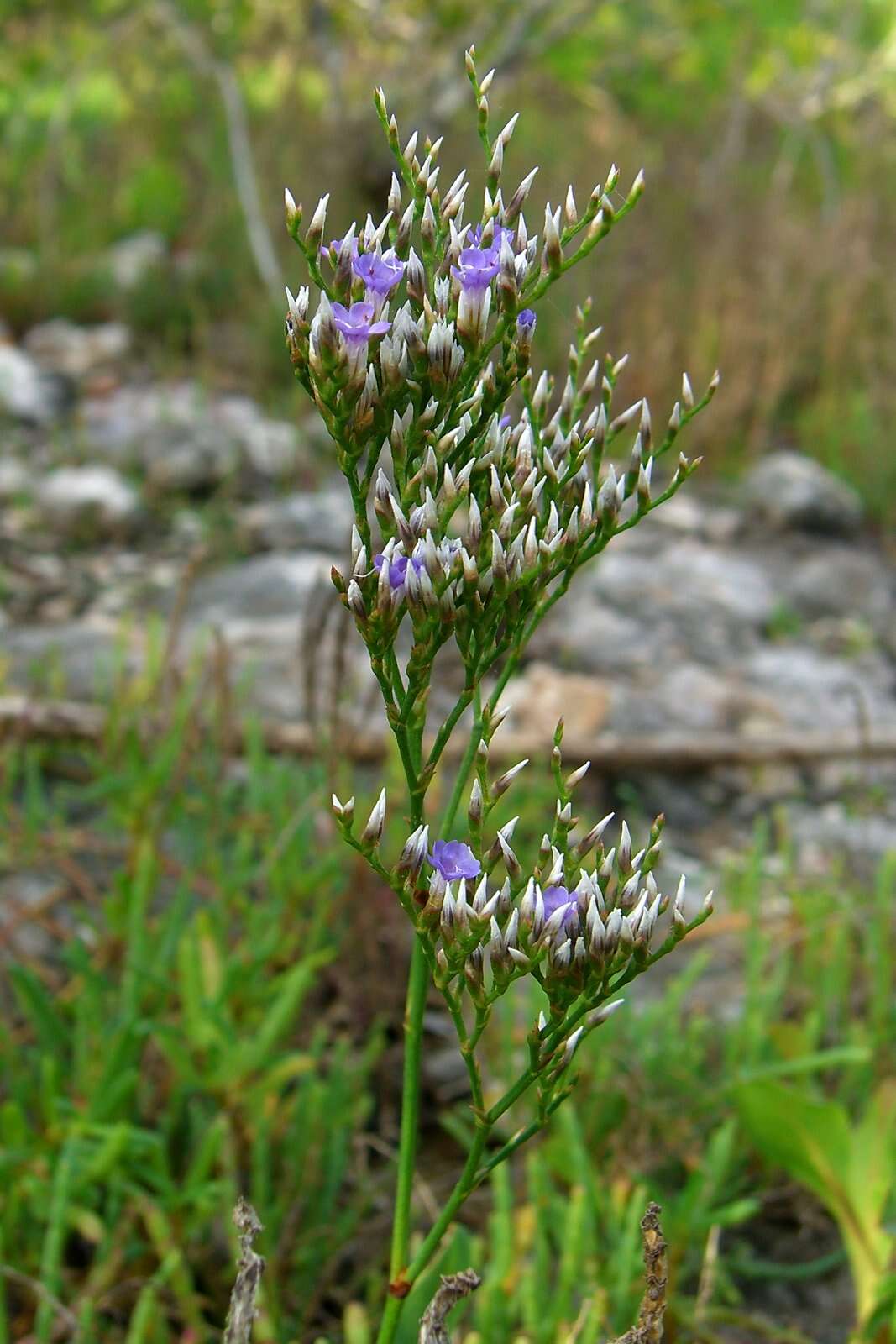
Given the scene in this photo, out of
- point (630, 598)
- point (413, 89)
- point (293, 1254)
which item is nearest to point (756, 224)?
point (413, 89)

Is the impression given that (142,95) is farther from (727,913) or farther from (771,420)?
(727,913)

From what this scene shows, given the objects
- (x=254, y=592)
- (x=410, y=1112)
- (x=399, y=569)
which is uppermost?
(x=254, y=592)

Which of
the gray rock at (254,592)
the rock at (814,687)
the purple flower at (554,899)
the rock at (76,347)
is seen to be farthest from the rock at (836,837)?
the rock at (76,347)

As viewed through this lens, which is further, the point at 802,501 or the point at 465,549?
the point at 802,501

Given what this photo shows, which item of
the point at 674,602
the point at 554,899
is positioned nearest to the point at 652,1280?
the point at 554,899

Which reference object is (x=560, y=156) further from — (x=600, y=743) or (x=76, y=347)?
(x=600, y=743)

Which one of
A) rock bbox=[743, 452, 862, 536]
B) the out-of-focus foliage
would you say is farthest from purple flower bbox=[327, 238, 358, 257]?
the out-of-focus foliage

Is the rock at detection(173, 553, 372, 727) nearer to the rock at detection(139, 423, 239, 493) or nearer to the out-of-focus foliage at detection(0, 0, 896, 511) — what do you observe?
the rock at detection(139, 423, 239, 493)
